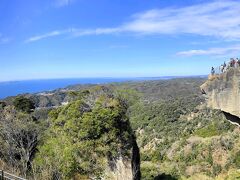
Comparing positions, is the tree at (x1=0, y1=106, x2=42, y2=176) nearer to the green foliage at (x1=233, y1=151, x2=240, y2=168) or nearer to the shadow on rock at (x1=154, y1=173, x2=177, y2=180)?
the shadow on rock at (x1=154, y1=173, x2=177, y2=180)

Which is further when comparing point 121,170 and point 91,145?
point 121,170

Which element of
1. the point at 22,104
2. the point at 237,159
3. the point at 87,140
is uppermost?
the point at 22,104

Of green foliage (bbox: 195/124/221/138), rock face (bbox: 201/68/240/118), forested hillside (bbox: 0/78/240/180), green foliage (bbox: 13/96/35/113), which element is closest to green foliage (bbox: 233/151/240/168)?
forested hillside (bbox: 0/78/240/180)

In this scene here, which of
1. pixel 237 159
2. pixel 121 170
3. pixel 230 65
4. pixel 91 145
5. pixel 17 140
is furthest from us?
pixel 237 159

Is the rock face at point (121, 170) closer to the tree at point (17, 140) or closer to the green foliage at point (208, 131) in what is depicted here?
the tree at point (17, 140)

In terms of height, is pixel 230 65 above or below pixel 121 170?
above

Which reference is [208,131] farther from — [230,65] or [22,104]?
[230,65]

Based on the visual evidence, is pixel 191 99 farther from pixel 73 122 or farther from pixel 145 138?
pixel 73 122

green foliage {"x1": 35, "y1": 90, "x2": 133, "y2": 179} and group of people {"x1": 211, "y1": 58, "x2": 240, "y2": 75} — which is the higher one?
group of people {"x1": 211, "y1": 58, "x2": 240, "y2": 75}

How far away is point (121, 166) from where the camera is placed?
19375 mm

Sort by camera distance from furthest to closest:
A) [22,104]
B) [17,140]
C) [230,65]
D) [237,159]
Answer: [22,104], [237,159], [17,140], [230,65]

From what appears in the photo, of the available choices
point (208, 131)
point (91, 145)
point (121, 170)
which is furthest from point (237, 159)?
point (91, 145)

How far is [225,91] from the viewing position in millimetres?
15352

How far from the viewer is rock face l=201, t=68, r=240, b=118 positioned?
1495cm
